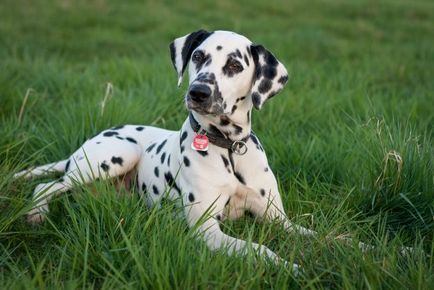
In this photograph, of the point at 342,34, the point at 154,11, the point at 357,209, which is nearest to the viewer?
the point at 357,209

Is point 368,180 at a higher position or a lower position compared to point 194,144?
lower

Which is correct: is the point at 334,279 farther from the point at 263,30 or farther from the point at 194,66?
the point at 263,30

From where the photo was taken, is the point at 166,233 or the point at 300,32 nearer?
the point at 166,233

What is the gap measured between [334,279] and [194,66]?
1586mm

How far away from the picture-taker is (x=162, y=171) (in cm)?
395

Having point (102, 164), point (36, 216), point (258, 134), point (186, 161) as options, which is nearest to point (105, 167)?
point (102, 164)

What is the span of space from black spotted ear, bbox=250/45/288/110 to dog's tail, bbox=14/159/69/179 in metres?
1.67

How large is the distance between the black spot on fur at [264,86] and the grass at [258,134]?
79 cm

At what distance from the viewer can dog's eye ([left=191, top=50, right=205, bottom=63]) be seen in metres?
3.56

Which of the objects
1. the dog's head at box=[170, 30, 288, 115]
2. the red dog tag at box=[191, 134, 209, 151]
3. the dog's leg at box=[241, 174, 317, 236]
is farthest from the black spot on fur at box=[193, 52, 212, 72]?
the dog's leg at box=[241, 174, 317, 236]

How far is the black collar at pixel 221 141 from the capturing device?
3.63 m

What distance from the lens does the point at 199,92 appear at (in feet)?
10.7

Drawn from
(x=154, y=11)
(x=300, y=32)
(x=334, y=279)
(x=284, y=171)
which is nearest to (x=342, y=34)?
(x=300, y=32)

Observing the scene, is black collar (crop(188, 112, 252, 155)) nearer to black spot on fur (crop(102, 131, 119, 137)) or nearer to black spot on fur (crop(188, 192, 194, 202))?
black spot on fur (crop(188, 192, 194, 202))
